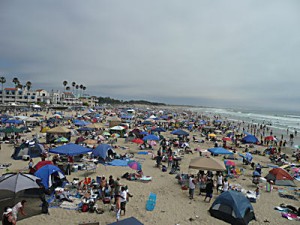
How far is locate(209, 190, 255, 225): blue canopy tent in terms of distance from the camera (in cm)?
726

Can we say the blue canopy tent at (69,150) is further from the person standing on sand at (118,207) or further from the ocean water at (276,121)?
the ocean water at (276,121)

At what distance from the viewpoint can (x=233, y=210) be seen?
7.36 metres

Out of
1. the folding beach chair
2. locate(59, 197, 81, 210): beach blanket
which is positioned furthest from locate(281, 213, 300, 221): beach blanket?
locate(59, 197, 81, 210): beach blanket

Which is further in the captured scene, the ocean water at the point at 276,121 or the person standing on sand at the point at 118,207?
the ocean water at the point at 276,121

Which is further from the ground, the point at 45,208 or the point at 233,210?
the point at 233,210

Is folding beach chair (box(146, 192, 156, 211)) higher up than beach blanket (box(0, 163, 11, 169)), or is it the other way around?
folding beach chair (box(146, 192, 156, 211))

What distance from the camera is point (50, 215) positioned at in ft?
24.8

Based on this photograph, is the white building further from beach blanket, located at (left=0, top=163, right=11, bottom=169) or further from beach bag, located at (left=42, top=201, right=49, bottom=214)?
beach bag, located at (left=42, top=201, right=49, bottom=214)

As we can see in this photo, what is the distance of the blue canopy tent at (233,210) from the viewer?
7.26 meters

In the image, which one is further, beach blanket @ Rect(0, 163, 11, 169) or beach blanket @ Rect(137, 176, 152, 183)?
beach blanket @ Rect(0, 163, 11, 169)

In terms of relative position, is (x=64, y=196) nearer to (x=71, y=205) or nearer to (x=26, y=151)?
(x=71, y=205)

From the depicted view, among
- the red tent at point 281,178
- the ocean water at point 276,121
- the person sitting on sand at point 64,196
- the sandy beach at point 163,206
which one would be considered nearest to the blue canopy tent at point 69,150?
the sandy beach at point 163,206

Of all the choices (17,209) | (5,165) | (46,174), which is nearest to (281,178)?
(46,174)

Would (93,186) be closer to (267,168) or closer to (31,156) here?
(31,156)
